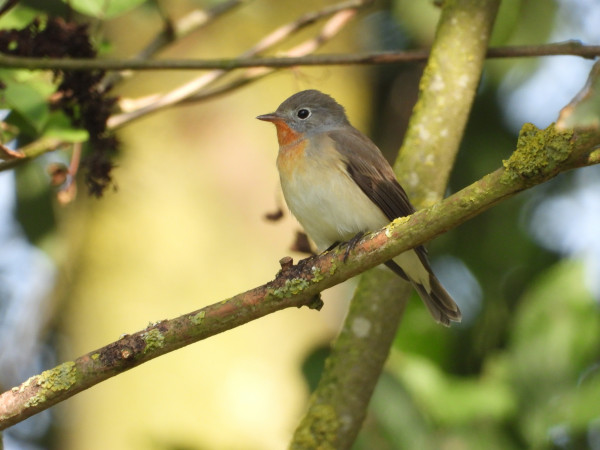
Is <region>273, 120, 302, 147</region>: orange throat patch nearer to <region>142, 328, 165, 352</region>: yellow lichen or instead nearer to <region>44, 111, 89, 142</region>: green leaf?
<region>44, 111, 89, 142</region>: green leaf

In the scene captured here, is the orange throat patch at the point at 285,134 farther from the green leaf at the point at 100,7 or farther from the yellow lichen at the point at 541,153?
the yellow lichen at the point at 541,153

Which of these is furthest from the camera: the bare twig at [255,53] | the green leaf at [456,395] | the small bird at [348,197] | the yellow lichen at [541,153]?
the bare twig at [255,53]

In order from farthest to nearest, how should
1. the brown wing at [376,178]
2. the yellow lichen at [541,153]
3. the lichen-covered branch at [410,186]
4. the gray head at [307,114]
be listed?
1. the gray head at [307,114]
2. the brown wing at [376,178]
3. the lichen-covered branch at [410,186]
4. the yellow lichen at [541,153]

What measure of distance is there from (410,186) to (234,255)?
1678 millimetres

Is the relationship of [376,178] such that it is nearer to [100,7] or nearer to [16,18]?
[100,7]

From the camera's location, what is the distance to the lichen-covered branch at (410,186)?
3484mm

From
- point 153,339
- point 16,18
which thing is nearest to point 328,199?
point 153,339

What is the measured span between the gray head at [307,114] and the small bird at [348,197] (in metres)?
0.34

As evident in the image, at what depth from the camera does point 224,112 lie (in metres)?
5.47

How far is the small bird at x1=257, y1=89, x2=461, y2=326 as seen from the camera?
3904 millimetres

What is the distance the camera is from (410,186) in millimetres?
3803

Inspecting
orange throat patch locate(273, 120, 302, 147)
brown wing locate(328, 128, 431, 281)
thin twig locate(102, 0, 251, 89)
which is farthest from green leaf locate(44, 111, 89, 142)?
brown wing locate(328, 128, 431, 281)

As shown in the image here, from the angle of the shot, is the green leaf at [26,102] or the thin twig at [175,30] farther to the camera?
the thin twig at [175,30]

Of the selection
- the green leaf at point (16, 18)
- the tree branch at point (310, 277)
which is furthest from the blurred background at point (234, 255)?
the tree branch at point (310, 277)
